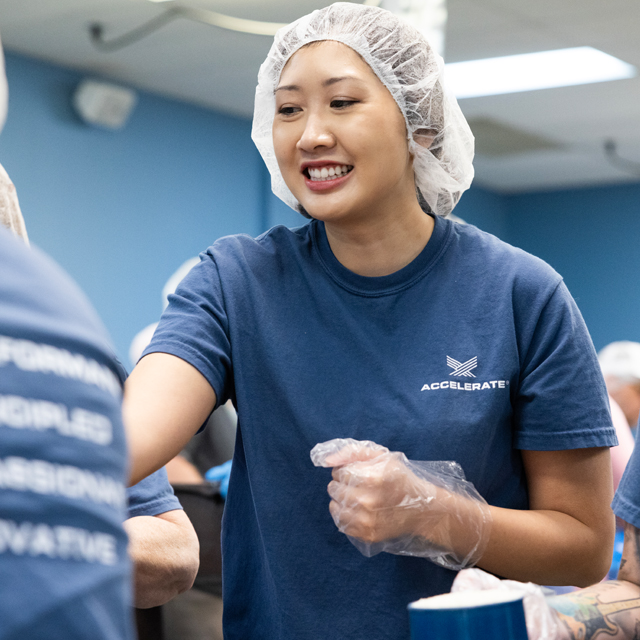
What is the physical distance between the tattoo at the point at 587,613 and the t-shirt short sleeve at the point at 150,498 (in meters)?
0.52

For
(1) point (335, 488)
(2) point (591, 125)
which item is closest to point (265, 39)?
(2) point (591, 125)

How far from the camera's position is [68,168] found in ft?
15.3

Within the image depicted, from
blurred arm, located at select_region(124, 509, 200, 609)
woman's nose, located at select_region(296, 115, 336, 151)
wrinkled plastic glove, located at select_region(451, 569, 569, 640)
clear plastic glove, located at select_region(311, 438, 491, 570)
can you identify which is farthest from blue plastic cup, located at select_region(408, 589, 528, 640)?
woman's nose, located at select_region(296, 115, 336, 151)

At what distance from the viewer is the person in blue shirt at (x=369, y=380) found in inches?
41.8

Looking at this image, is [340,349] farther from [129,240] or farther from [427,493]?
[129,240]

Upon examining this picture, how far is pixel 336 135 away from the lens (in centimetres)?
112

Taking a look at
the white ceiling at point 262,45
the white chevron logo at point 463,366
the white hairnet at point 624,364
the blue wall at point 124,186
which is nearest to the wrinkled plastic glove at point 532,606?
the white chevron logo at point 463,366

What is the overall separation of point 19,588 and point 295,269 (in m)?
0.87

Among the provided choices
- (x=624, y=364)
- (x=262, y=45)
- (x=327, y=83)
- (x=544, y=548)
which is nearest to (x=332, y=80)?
(x=327, y=83)

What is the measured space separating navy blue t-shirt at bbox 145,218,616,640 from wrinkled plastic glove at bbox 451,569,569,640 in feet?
0.63

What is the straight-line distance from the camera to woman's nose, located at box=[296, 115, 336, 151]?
1.11 meters

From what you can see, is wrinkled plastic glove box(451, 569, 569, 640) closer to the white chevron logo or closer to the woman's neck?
the white chevron logo

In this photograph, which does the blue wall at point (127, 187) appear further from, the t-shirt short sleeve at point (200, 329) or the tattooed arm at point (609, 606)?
the tattooed arm at point (609, 606)

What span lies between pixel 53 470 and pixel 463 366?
789 millimetres
